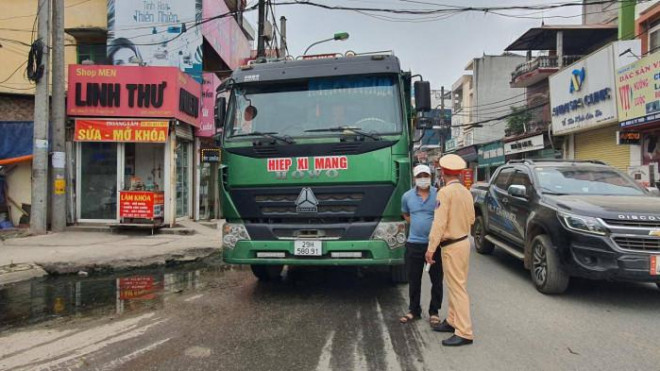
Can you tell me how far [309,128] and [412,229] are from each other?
1767mm

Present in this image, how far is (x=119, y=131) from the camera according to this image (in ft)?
39.3

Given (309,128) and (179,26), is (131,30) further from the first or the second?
(309,128)

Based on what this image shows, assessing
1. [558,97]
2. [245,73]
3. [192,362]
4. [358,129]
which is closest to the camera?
[192,362]

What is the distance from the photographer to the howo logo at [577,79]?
17862 millimetres

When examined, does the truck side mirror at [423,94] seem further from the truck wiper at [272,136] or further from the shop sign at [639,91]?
the shop sign at [639,91]

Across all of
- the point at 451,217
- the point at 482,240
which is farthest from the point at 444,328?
the point at 482,240

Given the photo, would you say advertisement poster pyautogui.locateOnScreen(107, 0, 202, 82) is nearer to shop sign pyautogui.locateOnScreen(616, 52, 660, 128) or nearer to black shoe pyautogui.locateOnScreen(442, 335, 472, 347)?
black shoe pyautogui.locateOnScreen(442, 335, 472, 347)

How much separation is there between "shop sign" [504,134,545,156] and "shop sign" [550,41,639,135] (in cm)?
258

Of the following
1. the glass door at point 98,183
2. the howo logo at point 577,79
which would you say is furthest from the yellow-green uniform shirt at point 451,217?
the howo logo at point 577,79

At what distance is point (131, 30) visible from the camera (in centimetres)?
1463

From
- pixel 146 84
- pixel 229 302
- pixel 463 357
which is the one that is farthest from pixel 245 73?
pixel 146 84

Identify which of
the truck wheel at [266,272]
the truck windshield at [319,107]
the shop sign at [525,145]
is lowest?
the truck wheel at [266,272]

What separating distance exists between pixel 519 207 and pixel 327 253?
3.62 meters

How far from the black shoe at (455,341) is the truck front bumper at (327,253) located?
1.26m
